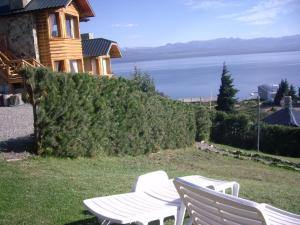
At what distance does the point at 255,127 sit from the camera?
35156 millimetres

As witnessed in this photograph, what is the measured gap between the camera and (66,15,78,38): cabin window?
88.9ft

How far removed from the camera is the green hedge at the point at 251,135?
32.9 metres

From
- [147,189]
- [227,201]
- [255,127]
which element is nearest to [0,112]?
[147,189]

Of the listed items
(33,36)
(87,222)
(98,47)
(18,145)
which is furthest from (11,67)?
(87,222)

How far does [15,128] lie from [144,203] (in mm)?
10164

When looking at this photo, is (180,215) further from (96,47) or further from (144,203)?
(96,47)

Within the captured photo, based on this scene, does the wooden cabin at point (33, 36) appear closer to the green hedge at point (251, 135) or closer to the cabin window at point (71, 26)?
the cabin window at point (71, 26)

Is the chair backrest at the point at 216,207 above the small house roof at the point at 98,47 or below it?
below

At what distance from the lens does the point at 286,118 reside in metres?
48.8

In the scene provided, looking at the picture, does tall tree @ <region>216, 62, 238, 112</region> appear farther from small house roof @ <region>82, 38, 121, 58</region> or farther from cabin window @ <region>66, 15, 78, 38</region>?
cabin window @ <region>66, 15, 78, 38</region>

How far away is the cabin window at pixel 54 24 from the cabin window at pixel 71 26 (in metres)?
1.18

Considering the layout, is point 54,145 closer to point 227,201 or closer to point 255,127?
point 227,201

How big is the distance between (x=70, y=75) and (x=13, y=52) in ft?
49.4

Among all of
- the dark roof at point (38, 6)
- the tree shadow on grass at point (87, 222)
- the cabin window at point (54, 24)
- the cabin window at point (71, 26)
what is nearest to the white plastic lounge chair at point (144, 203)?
the tree shadow on grass at point (87, 222)
